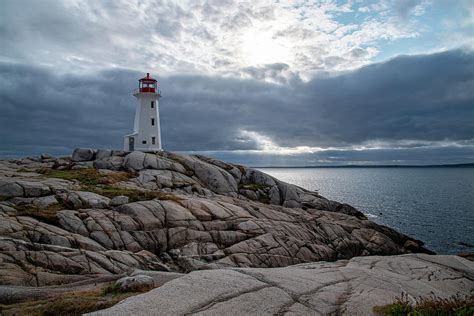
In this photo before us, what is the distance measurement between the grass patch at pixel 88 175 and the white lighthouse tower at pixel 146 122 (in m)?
17.9

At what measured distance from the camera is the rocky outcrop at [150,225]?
22250 mm

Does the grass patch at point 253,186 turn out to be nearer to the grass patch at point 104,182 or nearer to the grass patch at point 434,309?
the grass patch at point 104,182

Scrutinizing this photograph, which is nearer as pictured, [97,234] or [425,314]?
[425,314]

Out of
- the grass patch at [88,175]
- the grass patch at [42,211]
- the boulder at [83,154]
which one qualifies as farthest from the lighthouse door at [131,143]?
the grass patch at [42,211]

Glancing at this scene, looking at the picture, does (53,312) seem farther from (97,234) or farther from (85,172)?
(85,172)

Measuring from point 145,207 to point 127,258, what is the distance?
9.80 metres

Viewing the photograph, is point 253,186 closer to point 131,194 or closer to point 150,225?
point 131,194

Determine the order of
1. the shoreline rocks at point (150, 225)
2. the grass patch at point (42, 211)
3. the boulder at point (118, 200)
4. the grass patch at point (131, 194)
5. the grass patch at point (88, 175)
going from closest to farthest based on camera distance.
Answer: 1. the shoreline rocks at point (150, 225)
2. the grass patch at point (42, 211)
3. the boulder at point (118, 200)
4. the grass patch at point (131, 194)
5. the grass patch at point (88, 175)

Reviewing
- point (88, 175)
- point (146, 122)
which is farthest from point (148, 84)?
point (88, 175)

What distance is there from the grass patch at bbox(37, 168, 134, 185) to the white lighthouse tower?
17922mm

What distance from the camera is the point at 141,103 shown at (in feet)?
220

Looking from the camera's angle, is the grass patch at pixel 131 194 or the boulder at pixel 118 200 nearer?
the boulder at pixel 118 200

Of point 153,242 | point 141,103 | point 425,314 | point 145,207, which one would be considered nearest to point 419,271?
point 425,314

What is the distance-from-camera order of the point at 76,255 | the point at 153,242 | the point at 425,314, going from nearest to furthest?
the point at 425,314
the point at 76,255
the point at 153,242
